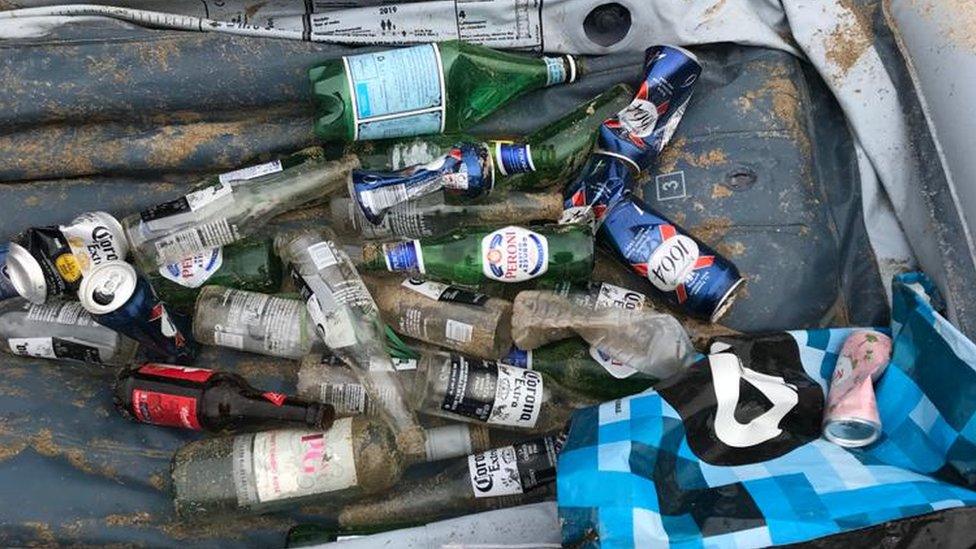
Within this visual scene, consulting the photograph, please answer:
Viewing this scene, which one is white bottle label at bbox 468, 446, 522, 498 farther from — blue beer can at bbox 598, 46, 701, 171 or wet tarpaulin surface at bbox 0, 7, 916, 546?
blue beer can at bbox 598, 46, 701, 171

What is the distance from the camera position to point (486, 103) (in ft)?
5.28

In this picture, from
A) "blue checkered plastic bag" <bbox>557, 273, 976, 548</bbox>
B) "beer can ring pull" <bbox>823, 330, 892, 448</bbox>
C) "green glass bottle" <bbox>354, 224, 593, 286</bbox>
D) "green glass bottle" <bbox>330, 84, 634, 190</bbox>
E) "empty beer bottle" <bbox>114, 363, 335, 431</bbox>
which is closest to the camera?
"blue checkered plastic bag" <bbox>557, 273, 976, 548</bbox>

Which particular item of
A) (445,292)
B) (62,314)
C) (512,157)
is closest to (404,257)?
(445,292)

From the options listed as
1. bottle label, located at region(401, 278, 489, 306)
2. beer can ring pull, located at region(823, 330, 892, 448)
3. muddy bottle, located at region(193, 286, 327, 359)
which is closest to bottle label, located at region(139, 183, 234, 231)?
muddy bottle, located at region(193, 286, 327, 359)

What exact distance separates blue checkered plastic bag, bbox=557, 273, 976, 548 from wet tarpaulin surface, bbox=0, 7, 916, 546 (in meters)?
0.22

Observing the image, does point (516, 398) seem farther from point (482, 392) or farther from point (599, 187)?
point (599, 187)

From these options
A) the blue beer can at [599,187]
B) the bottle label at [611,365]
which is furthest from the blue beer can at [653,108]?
the bottle label at [611,365]

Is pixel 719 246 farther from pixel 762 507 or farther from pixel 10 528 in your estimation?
pixel 10 528

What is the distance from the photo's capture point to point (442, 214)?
154cm

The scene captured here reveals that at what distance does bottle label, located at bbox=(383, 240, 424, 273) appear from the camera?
1.47m

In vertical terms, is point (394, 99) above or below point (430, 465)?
above

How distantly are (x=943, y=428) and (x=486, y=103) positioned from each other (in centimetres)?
91

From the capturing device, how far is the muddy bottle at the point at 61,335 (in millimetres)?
1431

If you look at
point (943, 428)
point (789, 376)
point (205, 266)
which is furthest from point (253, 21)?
point (943, 428)
